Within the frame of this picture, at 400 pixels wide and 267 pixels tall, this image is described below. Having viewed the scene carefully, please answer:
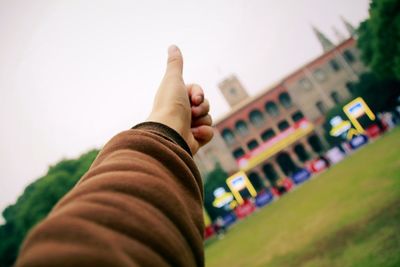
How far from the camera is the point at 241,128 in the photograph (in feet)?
115

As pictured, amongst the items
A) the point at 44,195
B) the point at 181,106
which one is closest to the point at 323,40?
the point at 44,195

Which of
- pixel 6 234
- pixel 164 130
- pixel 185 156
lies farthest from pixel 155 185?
pixel 6 234

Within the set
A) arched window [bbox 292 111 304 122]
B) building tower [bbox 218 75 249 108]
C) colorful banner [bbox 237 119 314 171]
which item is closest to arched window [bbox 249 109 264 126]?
colorful banner [bbox 237 119 314 171]

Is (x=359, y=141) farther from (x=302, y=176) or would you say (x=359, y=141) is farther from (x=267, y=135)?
(x=267, y=135)

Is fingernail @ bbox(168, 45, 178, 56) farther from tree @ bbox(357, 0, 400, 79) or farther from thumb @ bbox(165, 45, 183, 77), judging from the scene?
tree @ bbox(357, 0, 400, 79)

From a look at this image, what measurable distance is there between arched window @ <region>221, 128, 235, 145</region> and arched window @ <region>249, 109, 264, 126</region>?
2820mm

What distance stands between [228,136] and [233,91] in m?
6.41

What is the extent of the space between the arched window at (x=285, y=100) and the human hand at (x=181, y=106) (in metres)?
34.3

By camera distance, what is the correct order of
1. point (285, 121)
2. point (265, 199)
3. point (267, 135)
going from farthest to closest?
point (267, 135) → point (285, 121) → point (265, 199)

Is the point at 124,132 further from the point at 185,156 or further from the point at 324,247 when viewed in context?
the point at 324,247

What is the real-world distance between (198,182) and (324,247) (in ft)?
19.6

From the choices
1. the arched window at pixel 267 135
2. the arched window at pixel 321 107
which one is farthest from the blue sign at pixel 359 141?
the arched window at pixel 267 135

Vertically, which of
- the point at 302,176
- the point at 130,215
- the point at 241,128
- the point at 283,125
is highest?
the point at 130,215

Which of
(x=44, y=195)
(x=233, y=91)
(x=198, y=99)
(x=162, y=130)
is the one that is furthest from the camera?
(x=233, y=91)
